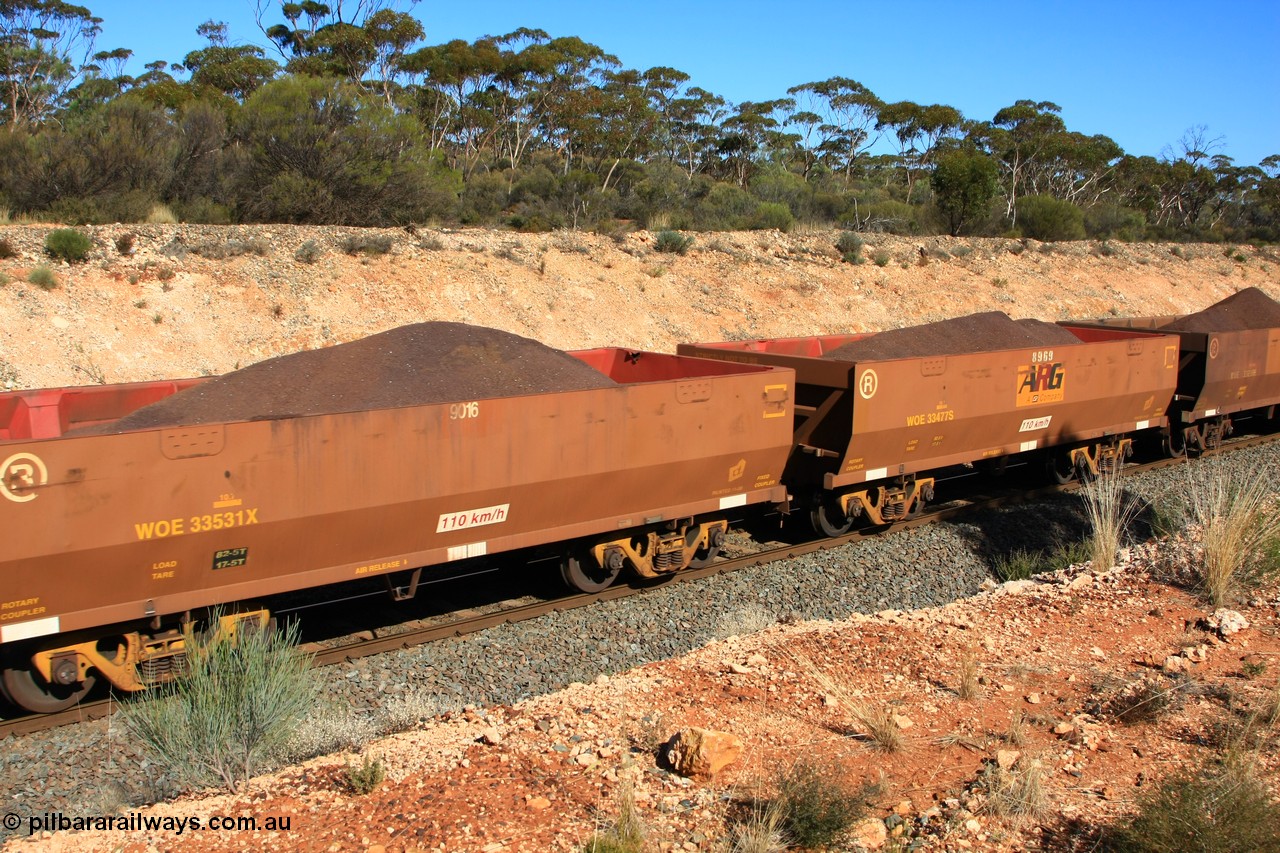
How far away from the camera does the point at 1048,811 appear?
16.9 feet

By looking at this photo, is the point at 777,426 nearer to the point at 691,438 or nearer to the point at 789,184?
the point at 691,438

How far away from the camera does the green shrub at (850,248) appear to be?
33.3m

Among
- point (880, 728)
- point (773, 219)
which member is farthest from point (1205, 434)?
point (773, 219)

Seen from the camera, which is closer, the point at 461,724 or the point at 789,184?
the point at 461,724

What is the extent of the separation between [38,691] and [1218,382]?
55.5 feet

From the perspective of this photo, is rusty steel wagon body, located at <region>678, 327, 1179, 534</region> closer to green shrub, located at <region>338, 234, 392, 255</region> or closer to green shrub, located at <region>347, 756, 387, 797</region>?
green shrub, located at <region>347, 756, 387, 797</region>

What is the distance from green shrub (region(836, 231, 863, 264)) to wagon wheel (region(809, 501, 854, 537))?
22544mm

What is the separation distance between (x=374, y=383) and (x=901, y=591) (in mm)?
5885

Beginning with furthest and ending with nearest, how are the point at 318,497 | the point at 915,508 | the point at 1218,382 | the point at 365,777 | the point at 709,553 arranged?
the point at 1218,382
the point at 915,508
the point at 709,553
the point at 318,497
the point at 365,777

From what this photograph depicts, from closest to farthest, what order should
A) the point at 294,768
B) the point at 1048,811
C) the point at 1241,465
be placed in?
the point at 1048,811, the point at 294,768, the point at 1241,465

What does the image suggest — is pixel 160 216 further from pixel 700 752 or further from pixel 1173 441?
pixel 700 752

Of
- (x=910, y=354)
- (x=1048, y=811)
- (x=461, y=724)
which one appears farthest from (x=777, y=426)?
(x=1048, y=811)

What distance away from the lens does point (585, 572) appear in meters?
10.1

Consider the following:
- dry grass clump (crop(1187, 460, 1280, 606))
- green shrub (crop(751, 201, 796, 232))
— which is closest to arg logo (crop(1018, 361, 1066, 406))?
dry grass clump (crop(1187, 460, 1280, 606))
